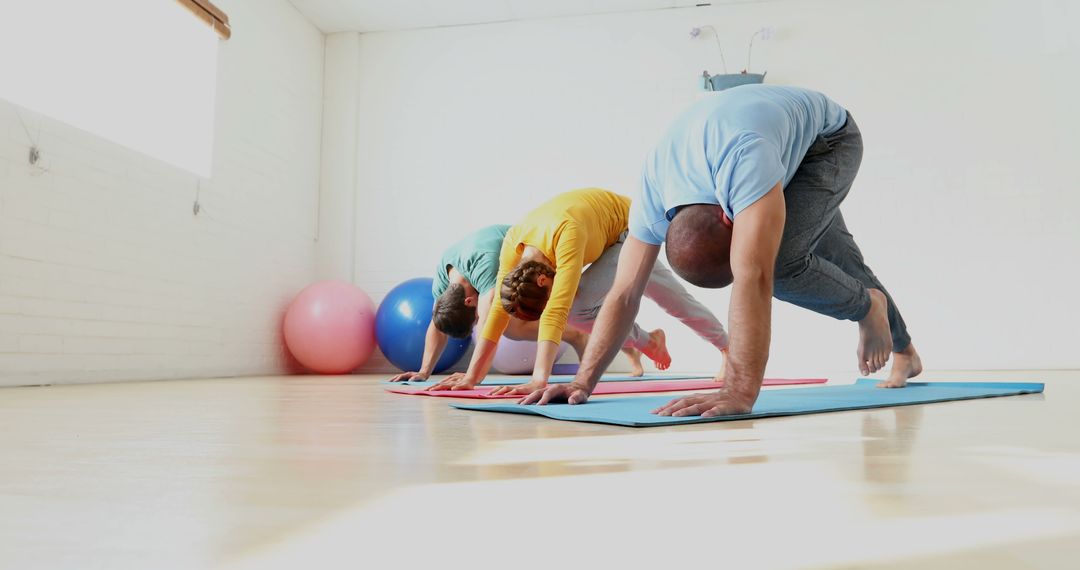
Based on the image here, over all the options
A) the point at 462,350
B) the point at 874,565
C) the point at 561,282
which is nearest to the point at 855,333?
the point at 462,350

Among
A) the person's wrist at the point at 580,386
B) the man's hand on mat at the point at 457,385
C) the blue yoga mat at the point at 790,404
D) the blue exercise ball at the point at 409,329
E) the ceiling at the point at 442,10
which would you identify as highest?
the ceiling at the point at 442,10

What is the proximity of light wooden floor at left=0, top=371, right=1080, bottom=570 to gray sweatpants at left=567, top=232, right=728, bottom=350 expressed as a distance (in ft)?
6.20

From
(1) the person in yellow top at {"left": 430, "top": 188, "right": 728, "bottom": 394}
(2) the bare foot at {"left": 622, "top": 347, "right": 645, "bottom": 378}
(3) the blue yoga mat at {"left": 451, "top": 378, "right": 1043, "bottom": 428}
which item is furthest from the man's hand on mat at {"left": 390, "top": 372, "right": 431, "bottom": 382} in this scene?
(3) the blue yoga mat at {"left": 451, "top": 378, "right": 1043, "bottom": 428}

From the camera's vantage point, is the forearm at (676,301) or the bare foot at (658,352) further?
the bare foot at (658,352)

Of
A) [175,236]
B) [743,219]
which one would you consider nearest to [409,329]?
[175,236]

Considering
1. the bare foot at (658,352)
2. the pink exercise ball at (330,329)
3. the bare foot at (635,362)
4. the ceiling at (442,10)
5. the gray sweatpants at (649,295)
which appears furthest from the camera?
the ceiling at (442,10)

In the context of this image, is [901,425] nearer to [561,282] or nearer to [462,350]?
[561,282]

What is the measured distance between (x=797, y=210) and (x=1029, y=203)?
202 inches

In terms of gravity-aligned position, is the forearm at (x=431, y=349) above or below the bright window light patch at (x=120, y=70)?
below

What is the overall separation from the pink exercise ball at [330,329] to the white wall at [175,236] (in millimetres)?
295

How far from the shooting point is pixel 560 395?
228 cm

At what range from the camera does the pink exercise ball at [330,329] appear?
6191mm

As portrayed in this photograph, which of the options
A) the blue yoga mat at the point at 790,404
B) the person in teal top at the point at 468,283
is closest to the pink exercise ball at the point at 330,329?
the person in teal top at the point at 468,283

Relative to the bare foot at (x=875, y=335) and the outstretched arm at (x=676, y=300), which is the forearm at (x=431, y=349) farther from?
the bare foot at (x=875, y=335)
